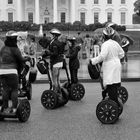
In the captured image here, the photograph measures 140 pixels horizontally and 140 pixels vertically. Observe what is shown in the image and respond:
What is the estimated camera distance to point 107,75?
9555 millimetres

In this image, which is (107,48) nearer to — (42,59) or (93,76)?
(93,76)

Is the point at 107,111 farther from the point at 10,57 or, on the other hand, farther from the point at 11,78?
the point at 10,57

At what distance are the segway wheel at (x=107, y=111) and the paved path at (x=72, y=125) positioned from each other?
135 mm

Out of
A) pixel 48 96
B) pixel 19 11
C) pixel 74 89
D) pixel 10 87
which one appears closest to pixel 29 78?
pixel 48 96

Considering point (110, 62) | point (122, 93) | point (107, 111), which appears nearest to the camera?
point (107, 111)

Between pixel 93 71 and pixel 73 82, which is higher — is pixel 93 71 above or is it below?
above

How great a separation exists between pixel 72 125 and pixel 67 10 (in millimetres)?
92238

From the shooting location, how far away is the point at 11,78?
9578mm

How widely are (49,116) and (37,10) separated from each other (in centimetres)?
8693

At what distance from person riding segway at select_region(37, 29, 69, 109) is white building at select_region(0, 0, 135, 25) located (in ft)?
279

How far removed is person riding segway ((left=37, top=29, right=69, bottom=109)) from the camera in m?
11.4

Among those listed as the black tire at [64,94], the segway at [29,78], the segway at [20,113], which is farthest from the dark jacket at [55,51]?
the segway at [20,113]

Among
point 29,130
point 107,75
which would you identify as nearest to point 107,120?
point 107,75

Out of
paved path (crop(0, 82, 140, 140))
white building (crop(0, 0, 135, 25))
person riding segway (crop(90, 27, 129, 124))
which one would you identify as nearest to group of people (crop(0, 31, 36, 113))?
paved path (crop(0, 82, 140, 140))
